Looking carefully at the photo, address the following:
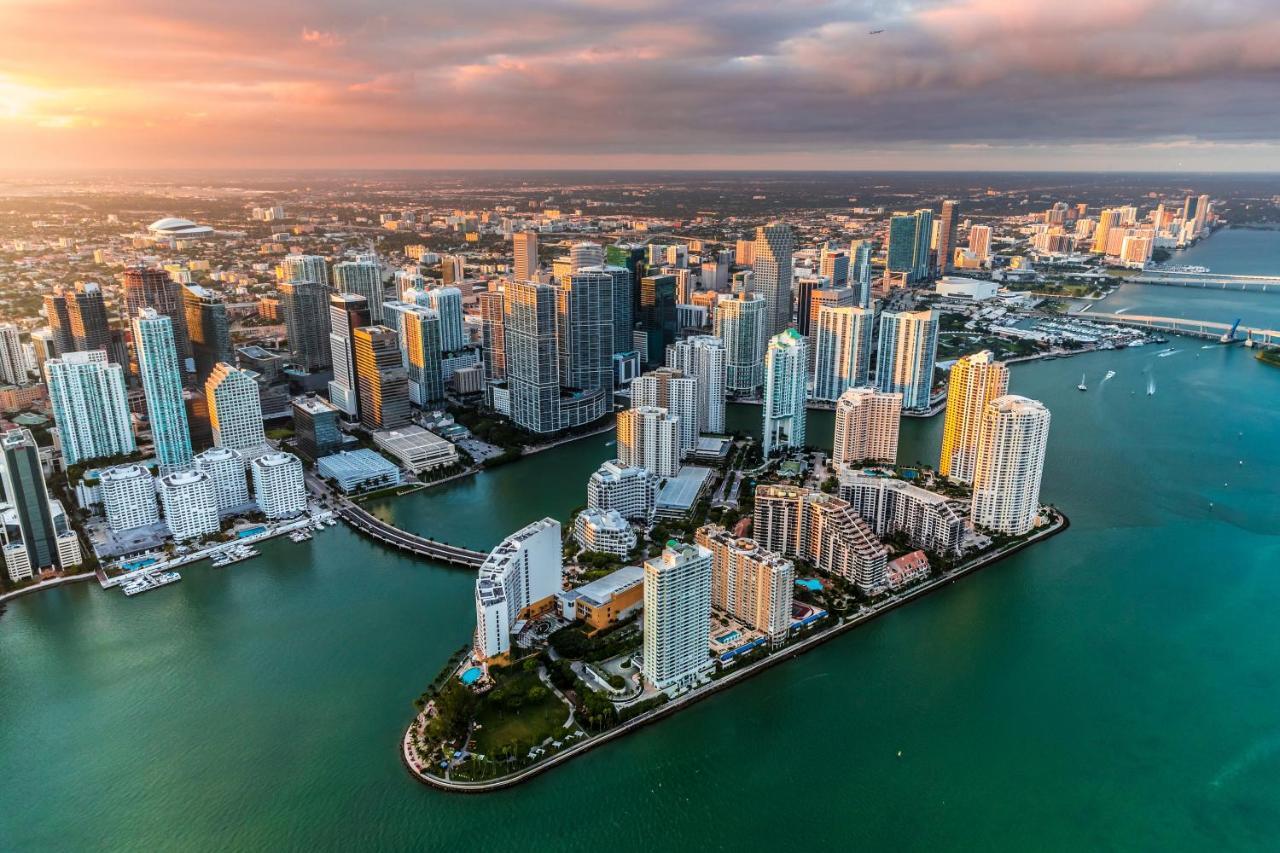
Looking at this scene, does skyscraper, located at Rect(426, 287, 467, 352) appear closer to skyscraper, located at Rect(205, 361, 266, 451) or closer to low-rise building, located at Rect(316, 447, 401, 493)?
low-rise building, located at Rect(316, 447, 401, 493)

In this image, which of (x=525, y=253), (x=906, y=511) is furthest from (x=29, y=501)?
(x=525, y=253)

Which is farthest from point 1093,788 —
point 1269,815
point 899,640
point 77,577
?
point 77,577

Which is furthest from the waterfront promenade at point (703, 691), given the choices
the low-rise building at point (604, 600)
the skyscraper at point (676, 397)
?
the skyscraper at point (676, 397)

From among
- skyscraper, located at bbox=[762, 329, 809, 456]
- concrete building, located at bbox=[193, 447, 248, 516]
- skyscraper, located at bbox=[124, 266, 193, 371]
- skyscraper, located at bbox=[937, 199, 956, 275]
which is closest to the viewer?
concrete building, located at bbox=[193, 447, 248, 516]

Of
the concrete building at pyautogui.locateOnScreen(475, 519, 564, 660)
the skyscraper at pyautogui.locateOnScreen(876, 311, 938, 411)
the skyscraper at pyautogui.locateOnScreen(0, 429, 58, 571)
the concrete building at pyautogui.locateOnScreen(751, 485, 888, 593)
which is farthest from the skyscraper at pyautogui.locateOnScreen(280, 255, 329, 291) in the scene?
the concrete building at pyautogui.locateOnScreen(751, 485, 888, 593)

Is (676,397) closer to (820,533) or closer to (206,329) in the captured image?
(820,533)

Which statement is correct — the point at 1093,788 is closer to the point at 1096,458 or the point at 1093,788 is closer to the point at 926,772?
the point at 926,772

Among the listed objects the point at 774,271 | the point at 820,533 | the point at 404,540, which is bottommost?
the point at 404,540

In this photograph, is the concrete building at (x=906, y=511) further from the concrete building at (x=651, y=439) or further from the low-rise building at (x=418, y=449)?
the low-rise building at (x=418, y=449)
